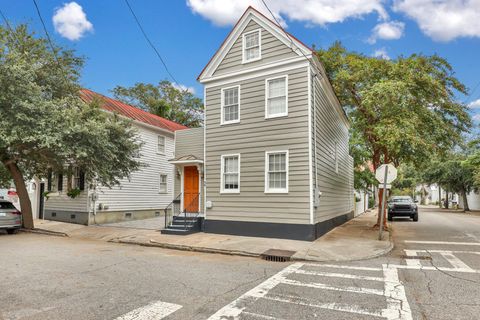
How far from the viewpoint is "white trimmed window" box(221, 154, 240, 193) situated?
13755 millimetres

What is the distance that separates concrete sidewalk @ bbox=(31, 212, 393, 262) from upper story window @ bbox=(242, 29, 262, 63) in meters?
7.22

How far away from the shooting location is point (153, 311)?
494 cm

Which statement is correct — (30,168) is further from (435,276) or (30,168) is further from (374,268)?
(435,276)

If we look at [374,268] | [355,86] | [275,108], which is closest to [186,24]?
[275,108]

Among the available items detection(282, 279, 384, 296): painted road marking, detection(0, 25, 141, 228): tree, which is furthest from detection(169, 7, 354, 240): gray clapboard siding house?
detection(282, 279, 384, 296): painted road marking

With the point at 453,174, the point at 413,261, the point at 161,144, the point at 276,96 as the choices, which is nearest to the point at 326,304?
the point at 413,261

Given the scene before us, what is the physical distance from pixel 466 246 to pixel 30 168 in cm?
1867

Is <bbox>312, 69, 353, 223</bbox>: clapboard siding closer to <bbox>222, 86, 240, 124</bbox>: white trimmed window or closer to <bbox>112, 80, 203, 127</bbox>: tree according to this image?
<bbox>222, 86, 240, 124</bbox>: white trimmed window

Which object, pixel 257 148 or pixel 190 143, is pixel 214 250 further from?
A: pixel 190 143

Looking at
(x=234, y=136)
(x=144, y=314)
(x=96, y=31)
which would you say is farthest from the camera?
(x=234, y=136)

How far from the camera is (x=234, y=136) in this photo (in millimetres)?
13938

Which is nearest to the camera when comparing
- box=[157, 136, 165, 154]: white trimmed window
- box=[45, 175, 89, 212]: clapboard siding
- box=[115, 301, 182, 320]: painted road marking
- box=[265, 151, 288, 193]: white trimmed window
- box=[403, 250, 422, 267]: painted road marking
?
box=[115, 301, 182, 320]: painted road marking

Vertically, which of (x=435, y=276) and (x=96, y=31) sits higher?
(x=96, y=31)

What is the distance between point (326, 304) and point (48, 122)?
11.8 meters
